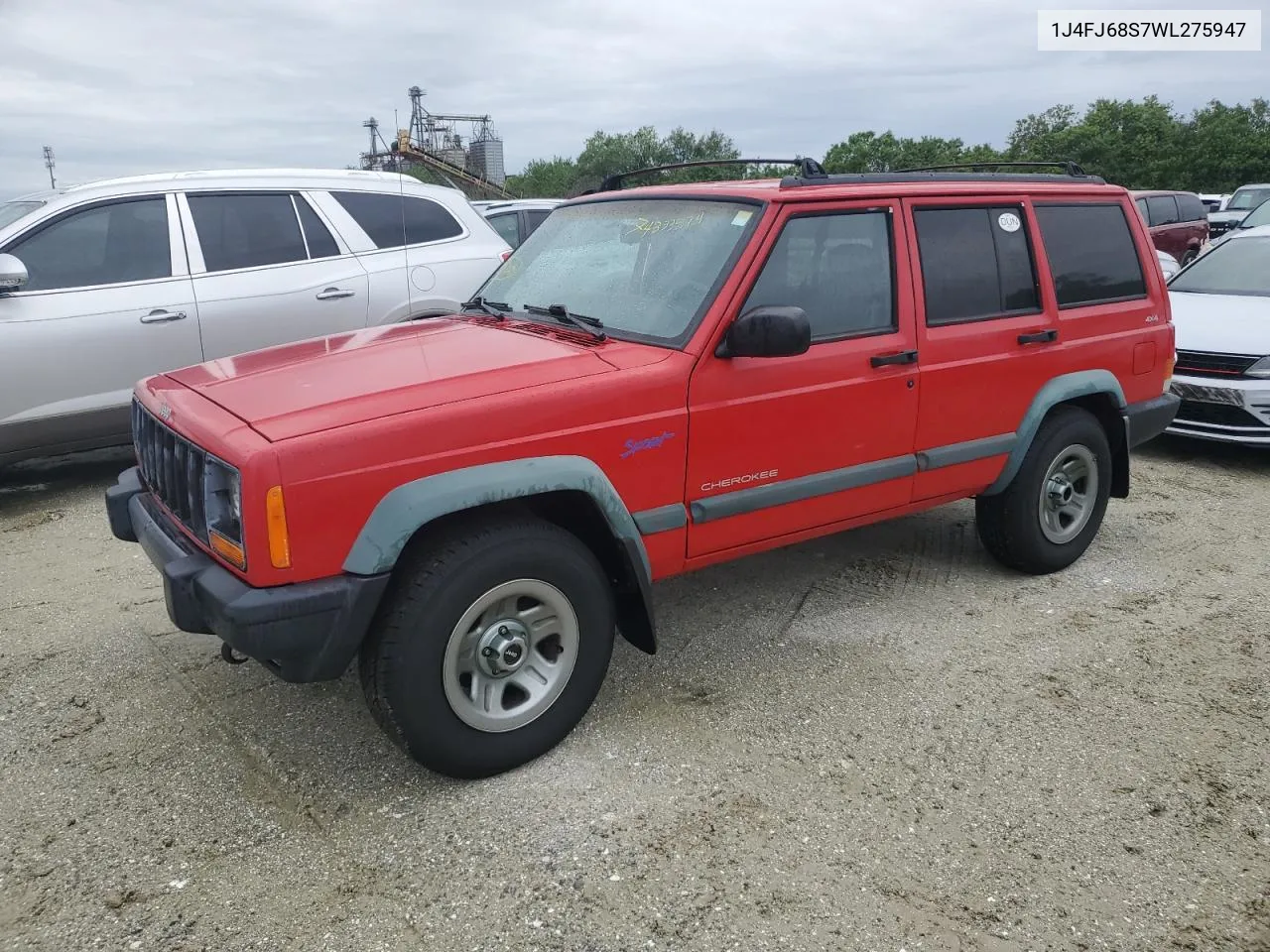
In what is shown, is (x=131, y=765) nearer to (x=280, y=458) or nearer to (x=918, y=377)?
(x=280, y=458)

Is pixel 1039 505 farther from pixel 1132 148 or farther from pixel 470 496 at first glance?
pixel 1132 148

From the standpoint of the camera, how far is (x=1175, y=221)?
16.9 m

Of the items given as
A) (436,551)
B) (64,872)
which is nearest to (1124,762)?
(436,551)

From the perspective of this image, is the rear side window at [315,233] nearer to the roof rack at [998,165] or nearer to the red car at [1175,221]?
the roof rack at [998,165]

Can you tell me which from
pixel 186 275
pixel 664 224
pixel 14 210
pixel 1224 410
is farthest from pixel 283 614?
pixel 1224 410

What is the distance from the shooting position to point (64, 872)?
266cm

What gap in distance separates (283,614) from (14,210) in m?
4.84

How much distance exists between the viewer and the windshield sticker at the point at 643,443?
3.15m

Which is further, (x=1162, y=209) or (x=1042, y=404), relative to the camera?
(x=1162, y=209)

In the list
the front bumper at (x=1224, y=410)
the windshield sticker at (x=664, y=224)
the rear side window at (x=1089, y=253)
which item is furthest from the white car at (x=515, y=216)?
the windshield sticker at (x=664, y=224)

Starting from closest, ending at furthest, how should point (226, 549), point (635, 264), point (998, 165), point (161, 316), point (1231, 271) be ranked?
1. point (226, 549)
2. point (635, 264)
3. point (998, 165)
4. point (161, 316)
5. point (1231, 271)

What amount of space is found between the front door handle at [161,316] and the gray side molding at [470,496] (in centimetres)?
390

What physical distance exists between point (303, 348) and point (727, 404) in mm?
1616

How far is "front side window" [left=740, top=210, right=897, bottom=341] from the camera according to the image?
138 inches
